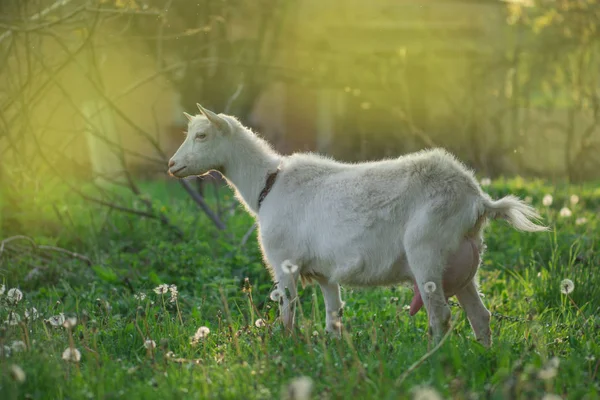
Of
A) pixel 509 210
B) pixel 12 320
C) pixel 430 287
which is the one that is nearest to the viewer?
pixel 430 287

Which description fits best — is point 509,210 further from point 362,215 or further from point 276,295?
point 276,295

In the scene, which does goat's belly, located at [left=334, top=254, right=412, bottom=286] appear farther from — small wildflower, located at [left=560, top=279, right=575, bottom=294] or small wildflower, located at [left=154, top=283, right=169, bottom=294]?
small wildflower, located at [left=154, top=283, right=169, bottom=294]

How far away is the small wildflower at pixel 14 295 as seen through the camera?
5145 mm

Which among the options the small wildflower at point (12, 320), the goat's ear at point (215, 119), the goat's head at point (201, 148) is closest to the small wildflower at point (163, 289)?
the small wildflower at point (12, 320)

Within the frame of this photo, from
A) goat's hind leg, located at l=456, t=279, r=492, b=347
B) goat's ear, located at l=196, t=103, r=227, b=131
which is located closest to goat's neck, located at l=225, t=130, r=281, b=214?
goat's ear, located at l=196, t=103, r=227, b=131

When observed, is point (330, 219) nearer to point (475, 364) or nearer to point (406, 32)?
point (475, 364)

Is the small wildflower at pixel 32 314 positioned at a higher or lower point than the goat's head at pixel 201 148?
lower

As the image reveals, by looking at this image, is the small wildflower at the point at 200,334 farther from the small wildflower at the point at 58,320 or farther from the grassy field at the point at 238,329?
the small wildflower at the point at 58,320

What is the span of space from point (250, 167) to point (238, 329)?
125 centimetres

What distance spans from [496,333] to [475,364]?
91 cm

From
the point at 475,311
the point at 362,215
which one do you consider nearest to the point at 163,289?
the point at 362,215

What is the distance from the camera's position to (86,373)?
4445mm

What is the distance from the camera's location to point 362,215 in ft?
17.5

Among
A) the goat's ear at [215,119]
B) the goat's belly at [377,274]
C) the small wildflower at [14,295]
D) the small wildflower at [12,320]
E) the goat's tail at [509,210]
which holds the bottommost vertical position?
the goat's belly at [377,274]
